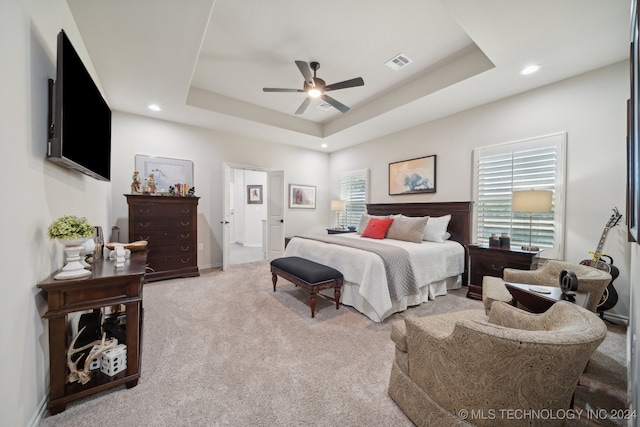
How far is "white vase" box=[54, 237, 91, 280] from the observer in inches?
57.7

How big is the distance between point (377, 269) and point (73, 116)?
2.78 metres

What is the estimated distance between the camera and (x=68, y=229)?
1.44 m

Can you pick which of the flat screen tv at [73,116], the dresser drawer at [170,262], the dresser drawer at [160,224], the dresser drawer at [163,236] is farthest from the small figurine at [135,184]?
the flat screen tv at [73,116]

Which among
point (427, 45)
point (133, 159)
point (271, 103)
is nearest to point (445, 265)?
point (427, 45)

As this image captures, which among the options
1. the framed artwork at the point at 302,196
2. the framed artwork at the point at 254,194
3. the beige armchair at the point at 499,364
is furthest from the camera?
the framed artwork at the point at 254,194

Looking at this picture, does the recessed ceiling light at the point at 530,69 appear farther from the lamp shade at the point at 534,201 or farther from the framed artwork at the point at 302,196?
the framed artwork at the point at 302,196

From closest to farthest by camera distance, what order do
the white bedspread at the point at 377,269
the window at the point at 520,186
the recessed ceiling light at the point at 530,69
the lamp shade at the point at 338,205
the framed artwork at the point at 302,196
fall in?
the white bedspread at the point at 377,269 → the recessed ceiling light at the point at 530,69 → the window at the point at 520,186 → the lamp shade at the point at 338,205 → the framed artwork at the point at 302,196

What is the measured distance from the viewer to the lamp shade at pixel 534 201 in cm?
275

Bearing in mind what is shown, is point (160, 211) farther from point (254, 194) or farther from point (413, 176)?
point (413, 176)

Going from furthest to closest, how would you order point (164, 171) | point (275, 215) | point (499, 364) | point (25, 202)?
1. point (275, 215)
2. point (164, 171)
3. point (25, 202)
4. point (499, 364)

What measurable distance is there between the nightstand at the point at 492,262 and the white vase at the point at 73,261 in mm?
3973

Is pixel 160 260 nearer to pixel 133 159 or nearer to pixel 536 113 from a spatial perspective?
pixel 133 159

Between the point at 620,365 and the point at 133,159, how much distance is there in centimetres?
629

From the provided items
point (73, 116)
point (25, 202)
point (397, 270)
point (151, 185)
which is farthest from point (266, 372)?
point (151, 185)
